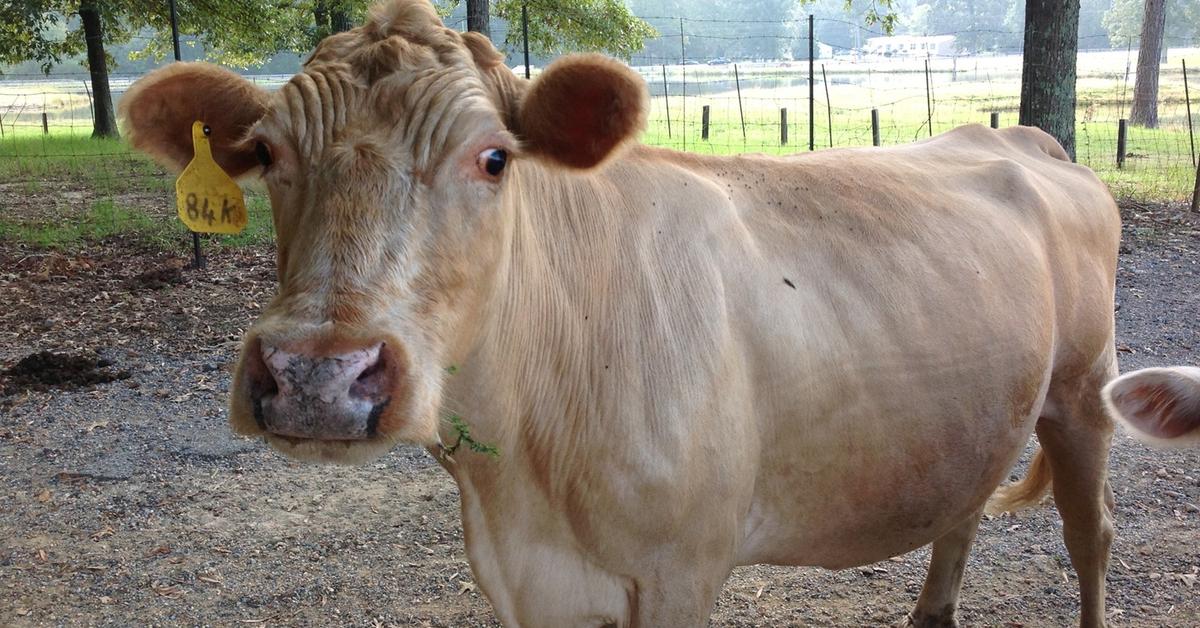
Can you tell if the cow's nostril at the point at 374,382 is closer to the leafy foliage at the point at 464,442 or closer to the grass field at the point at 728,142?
the leafy foliage at the point at 464,442

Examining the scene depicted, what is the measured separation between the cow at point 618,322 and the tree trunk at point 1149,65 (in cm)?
2152

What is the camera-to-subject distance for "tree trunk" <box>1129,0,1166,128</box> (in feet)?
72.1

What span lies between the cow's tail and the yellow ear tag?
10.9ft

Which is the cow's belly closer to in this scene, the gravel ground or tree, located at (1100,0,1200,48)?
the gravel ground

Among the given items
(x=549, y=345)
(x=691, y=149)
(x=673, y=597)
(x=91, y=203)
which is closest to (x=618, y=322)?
(x=549, y=345)

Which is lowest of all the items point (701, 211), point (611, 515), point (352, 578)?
point (352, 578)

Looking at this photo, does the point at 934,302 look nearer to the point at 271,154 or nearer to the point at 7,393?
the point at 271,154

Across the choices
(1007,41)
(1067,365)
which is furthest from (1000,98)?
(1007,41)

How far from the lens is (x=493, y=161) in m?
2.28

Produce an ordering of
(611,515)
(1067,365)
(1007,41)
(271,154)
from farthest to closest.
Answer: (1007,41) → (1067,365) → (611,515) → (271,154)

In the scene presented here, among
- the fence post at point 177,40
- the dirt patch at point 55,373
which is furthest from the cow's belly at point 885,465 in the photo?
the fence post at point 177,40

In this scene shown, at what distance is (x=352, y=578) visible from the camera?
14.1 ft

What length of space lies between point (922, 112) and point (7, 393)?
2386 cm

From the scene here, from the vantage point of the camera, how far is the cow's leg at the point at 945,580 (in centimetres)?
399
